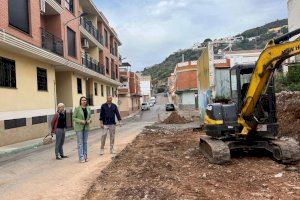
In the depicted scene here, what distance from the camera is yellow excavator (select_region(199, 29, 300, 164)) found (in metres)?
10.6

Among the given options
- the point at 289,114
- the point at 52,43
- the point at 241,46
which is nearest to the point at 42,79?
the point at 52,43

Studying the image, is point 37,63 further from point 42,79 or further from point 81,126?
point 81,126

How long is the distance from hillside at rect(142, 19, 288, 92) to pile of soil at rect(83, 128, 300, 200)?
11425 cm

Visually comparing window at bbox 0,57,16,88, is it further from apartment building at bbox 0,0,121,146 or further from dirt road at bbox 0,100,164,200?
dirt road at bbox 0,100,164,200

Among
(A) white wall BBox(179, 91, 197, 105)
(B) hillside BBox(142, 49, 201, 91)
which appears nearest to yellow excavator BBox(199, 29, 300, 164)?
(A) white wall BBox(179, 91, 197, 105)

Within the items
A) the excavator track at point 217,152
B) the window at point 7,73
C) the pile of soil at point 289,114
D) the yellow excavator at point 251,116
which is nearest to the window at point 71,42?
the window at point 7,73

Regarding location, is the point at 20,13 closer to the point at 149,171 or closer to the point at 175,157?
the point at 175,157

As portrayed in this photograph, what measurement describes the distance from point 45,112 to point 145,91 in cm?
10969

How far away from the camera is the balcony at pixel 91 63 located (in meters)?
38.8

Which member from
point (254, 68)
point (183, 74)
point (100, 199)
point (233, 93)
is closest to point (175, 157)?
point (233, 93)

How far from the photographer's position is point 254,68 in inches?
433

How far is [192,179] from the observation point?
9328mm

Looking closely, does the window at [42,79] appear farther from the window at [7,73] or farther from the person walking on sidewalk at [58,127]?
the person walking on sidewalk at [58,127]

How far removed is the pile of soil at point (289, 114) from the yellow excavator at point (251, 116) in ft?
11.2
